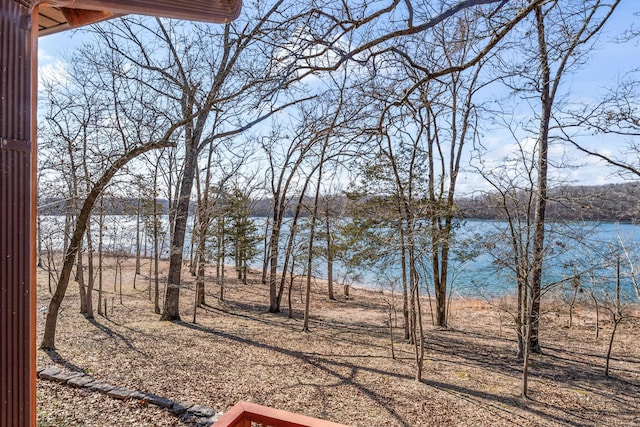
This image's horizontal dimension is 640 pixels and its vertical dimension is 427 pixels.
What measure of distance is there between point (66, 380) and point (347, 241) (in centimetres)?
895

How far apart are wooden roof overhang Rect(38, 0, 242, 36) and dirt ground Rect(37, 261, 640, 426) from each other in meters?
3.63

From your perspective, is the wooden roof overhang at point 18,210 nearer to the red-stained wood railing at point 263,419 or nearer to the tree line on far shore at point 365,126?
the red-stained wood railing at point 263,419

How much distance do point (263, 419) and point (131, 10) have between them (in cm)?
183

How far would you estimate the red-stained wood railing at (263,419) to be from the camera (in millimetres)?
1753

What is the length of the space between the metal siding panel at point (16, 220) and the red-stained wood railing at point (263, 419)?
40.2 inches

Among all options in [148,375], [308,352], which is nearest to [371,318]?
[308,352]

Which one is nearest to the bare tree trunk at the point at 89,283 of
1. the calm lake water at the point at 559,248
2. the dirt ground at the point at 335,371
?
the dirt ground at the point at 335,371

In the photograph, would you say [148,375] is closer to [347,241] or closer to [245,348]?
[245,348]

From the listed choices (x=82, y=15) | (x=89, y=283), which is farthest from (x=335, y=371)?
(x=82, y=15)

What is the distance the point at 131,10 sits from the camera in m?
1.17

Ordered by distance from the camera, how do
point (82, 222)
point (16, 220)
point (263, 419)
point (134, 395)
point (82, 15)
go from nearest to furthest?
1. point (16, 220)
2. point (82, 15)
3. point (263, 419)
4. point (134, 395)
5. point (82, 222)

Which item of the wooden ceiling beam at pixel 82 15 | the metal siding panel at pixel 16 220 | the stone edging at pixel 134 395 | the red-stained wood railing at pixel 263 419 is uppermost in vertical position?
the wooden ceiling beam at pixel 82 15

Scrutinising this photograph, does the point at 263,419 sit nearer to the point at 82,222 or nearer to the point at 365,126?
the point at 82,222

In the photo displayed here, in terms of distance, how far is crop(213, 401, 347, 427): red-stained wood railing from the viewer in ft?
5.75
